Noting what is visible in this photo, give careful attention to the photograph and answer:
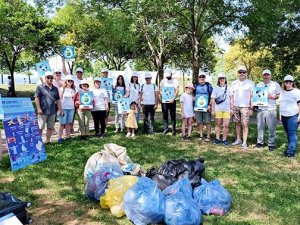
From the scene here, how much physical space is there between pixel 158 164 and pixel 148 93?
3185 millimetres

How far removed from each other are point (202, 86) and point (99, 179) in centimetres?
492

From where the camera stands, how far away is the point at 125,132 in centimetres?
1060

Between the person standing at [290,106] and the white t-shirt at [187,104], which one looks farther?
the white t-shirt at [187,104]

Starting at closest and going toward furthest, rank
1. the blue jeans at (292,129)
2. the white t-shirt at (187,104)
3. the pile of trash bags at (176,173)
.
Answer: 1. the pile of trash bags at (176,173)
2. the blue jeans at (292,129)
3. the white t-shirt at (187,104)

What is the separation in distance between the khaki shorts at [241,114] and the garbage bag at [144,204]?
15.8ft

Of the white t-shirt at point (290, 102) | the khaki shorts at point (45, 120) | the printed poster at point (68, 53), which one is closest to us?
the white t-shirt at point (290, 102)

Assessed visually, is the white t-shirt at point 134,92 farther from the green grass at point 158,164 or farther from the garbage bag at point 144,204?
the garbage bag at point 144,204

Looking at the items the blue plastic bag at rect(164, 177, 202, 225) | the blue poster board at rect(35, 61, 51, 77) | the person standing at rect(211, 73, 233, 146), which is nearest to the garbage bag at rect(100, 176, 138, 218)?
the blue plastic bag at rect(164, 177, 202, 225)

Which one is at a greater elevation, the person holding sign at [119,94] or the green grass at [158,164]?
the person holding sign at [119,94]

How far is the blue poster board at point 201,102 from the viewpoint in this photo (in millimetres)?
9266

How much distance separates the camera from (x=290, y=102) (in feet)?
26.4

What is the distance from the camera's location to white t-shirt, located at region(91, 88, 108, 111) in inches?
374

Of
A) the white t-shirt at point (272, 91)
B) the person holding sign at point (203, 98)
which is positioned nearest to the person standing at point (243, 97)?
the white t-shirt at point (272, 91)

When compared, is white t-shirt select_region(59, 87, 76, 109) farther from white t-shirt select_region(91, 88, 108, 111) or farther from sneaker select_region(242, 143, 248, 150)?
sneaker select_region(242, 143, 248, 150)
